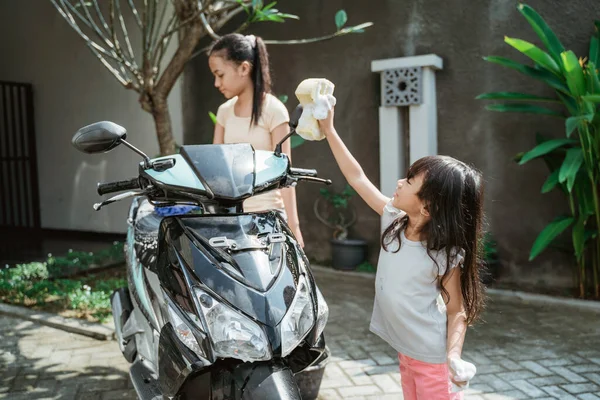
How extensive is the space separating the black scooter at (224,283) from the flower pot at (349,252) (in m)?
3.88

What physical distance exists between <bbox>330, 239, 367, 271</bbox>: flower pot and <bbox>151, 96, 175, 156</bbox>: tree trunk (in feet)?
6.44

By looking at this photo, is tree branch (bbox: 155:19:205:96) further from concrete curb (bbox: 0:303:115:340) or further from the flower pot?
the flower pot

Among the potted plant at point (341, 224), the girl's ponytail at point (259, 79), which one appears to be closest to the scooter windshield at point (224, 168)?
the girl's ponytail at point (259, 79)

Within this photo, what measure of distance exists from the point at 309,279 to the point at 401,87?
13.1 feet

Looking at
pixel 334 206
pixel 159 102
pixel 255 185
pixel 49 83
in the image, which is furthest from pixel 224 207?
pixel 49 83

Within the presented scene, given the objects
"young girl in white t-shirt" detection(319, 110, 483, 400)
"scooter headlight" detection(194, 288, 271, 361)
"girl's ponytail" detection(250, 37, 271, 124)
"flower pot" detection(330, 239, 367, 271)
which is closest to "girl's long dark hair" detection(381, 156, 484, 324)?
"young girl in white t-shirt" detection(319, 110, 483, 400)

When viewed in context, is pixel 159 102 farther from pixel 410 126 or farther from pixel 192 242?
pixel 192 242

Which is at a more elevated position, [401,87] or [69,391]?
[401,87]

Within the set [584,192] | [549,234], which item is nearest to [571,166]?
[584,192]

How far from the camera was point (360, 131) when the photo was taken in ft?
19.6

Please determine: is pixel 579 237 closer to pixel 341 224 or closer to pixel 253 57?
pixel 341 224

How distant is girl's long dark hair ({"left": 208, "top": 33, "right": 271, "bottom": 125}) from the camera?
2.78m

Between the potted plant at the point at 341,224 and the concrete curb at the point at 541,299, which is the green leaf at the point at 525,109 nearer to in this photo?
the concrete curb at the point at 541,299

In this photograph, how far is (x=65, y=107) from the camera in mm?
8078
